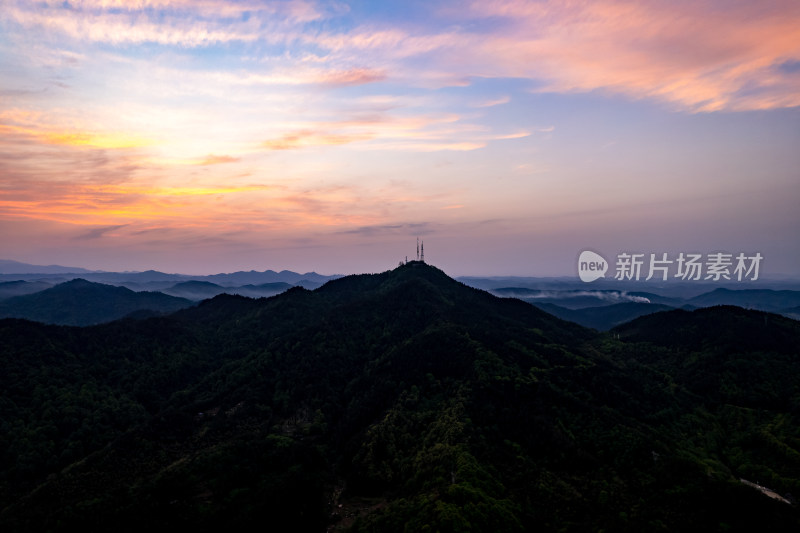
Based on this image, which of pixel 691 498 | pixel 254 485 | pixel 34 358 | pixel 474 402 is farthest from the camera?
pixel 34 358

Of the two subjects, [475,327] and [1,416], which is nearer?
[1,416]

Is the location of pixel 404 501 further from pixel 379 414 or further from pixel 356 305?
pixel 356 305

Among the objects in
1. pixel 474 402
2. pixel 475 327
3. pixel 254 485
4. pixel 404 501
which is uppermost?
pixel 475 327

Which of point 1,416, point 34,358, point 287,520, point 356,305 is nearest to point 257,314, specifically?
point 356,305

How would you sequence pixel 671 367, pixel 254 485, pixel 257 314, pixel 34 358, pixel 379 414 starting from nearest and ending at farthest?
pixel 254 485
pixel 379 414
pixel 34 358
pixel 671 367
pixel 257 314

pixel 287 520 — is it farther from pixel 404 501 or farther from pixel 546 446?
pixel 546 446

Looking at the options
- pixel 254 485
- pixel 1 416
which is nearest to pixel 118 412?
pixel 1 416

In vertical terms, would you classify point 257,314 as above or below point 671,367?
above
